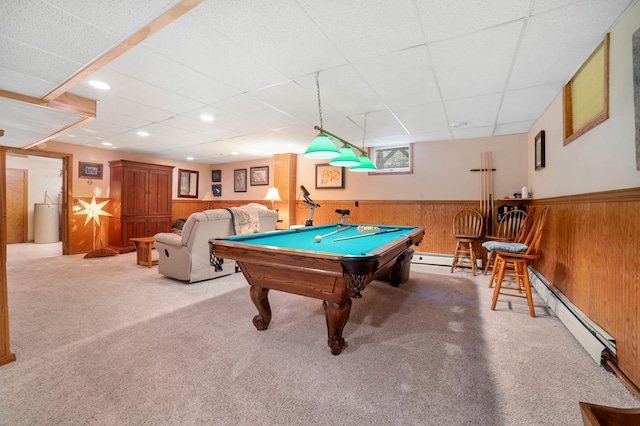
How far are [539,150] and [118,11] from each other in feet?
15.6

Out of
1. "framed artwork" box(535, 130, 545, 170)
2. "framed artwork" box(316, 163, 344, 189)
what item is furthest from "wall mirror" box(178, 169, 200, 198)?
"framed artwork" box(535, 130, 545, 170)

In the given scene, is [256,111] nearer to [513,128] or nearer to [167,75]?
[167,75]

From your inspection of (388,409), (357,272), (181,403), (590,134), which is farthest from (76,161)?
(590,134)

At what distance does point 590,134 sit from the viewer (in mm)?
2289

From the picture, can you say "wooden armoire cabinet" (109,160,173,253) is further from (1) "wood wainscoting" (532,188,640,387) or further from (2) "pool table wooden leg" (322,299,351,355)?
(1) "wood wainscoting" (532,188,640,387)

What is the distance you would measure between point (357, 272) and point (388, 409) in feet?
2.37

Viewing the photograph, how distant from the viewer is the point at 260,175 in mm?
7617

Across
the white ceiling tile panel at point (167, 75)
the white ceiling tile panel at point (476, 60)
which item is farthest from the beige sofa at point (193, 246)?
the white ceiling tile panel at point (476, 60)

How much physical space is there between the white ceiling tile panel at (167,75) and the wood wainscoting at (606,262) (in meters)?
3.55

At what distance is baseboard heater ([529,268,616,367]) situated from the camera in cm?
182

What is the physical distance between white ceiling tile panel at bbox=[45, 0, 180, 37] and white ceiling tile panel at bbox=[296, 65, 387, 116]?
144cm

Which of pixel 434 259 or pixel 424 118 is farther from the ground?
pixel 424 118

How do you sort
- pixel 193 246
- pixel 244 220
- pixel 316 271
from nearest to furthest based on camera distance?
pixel 316 271 → pixel 193 246 → pixel 244 220

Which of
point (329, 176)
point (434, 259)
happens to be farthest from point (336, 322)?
point (329, 176)
